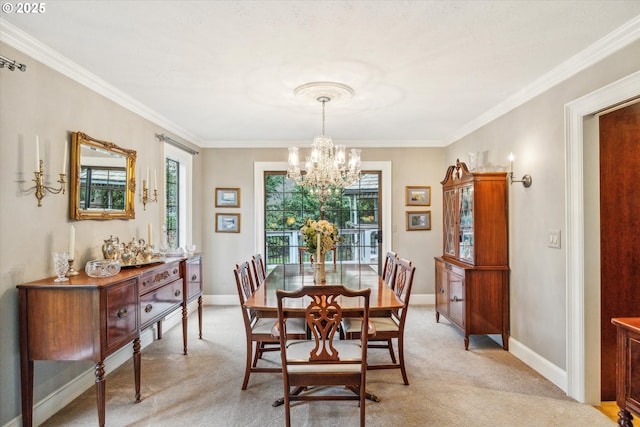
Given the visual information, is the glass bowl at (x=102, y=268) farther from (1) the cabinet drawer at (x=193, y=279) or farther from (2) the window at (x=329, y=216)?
(2) the window at (x=329, y=216)

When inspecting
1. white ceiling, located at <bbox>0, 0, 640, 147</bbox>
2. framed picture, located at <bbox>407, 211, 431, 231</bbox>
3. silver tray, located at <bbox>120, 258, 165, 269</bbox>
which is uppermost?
white ceiling, located at <bbox>0, 0, 640, 147</bbox>

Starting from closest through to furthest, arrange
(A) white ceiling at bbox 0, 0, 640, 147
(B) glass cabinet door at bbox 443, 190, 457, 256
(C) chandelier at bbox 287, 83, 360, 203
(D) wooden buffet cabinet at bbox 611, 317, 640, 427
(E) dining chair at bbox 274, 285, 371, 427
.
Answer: (D) wooden buffet cabinet at bbox 611, 317, 640, 427 < (A) white ceiling at bbox 0, 0, 640, 147 < (E) dining chair at bbox 274, 285, 371, 427 < (C) chandelier at bbox 287, 83, 360, 203 < (B) glass cabinet door at bbox 443, 190, 457, 256

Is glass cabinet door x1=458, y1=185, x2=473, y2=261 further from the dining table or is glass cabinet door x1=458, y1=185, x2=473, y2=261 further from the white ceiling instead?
the dining table

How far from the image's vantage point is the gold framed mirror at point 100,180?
269cm

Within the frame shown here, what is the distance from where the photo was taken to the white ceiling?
196 centimetres

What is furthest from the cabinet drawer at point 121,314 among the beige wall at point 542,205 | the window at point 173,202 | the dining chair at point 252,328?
the beige wall at point 542,205

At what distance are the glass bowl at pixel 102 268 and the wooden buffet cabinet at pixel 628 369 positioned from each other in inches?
115

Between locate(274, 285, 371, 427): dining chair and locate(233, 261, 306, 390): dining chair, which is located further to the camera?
locate(233, 261, 306, 390): dining chair

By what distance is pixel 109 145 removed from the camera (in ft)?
10.2

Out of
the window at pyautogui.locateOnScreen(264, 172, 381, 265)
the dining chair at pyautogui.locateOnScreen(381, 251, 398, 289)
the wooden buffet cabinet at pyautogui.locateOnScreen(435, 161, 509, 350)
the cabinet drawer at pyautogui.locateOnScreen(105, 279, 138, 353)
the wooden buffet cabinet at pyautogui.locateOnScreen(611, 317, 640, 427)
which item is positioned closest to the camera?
the wooden buffet cabinet at pyautogui.locateOnScreen(611, 317, 640, 427)

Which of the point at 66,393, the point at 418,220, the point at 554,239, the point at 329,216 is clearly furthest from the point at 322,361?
the point at 418,220

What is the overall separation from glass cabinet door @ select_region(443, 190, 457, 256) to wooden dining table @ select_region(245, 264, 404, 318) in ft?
3.59

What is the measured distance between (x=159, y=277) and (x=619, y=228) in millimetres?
3510

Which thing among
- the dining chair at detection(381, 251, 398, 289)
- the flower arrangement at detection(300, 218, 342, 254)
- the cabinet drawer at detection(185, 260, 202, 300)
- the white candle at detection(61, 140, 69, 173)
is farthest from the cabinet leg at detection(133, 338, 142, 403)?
the dining chair at detection(381, 251, 398, 289)
